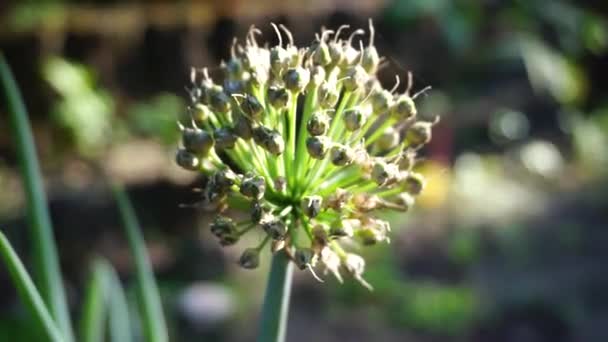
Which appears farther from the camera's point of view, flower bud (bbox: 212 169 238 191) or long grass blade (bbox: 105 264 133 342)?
long grass blade (bbox: 105 264 133 342)

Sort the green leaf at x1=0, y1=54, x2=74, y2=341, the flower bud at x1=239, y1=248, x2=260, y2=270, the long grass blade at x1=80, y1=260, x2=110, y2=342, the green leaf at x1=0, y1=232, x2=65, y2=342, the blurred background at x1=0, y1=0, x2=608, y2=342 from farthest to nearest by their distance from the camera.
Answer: the blurred background at x1=0, y1=0, x2=608, y2=342 < the long grass blade at x1=80, y1=260, x2=110, y2=342 < the green leaf at x1=0, y1=54, x2=74, y2=341 < the flower bud at x1=239, y1=248, x2=260, y2=270 < the green leaf at x1=0, y1=232, x2=65, y2=342

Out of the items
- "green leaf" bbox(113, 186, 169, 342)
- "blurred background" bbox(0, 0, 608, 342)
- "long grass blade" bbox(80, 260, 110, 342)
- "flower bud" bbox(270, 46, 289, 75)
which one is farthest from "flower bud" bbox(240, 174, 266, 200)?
"blurred background" bbox(0, 0, 608, 342)

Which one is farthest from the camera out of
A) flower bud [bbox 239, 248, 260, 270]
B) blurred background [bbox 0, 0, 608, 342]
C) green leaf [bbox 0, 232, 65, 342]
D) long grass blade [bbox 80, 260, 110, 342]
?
blurred background [bbox 0, 0, 608, 342]

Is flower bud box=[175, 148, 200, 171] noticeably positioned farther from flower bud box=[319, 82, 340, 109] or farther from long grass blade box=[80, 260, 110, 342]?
long grass blade box=[80, 260, 110, 342]

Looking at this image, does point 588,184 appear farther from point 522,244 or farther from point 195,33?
point 195,33

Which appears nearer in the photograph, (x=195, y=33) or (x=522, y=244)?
(x=195, y=33)

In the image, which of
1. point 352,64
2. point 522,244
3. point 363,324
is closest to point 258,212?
point 352,64

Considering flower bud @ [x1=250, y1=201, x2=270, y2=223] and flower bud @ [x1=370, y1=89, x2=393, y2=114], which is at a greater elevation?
flower bud @ [x1=370, y1=89, x2=393, y2=114]

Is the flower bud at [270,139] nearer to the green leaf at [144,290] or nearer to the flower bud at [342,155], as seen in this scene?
the flower bud at [342,155]
